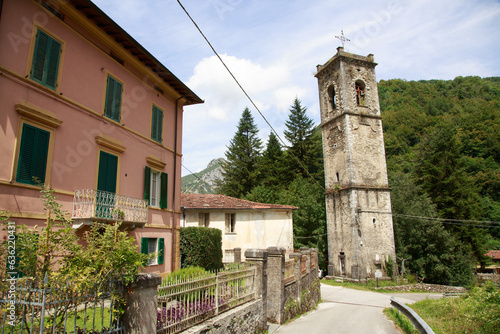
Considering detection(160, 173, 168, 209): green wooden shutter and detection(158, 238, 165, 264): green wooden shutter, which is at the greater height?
detection(160, 173, 168, 209): green wooden shutter

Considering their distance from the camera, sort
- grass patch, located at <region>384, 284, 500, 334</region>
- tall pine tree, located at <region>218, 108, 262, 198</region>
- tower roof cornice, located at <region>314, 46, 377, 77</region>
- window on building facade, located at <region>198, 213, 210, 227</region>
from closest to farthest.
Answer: grass patch, located at <region>384, 284, 500, 334</region> → window on building facade, located at <region>198, 213, 210, 227</region> → tower roof cornice, located at <region>314, 46, 377, 77</region> → tall pine tree, located at <region>218, 108, 262, 198</region>

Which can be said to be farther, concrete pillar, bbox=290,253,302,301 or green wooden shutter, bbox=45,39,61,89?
concrete pillar, bbox=290,253,302,301

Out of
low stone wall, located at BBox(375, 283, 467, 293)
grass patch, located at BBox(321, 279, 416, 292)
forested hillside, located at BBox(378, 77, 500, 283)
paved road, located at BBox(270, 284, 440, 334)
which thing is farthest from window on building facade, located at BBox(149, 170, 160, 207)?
forested hillside, located at BBox(378, 77, 500, 283)

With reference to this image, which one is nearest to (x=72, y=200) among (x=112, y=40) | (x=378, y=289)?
(x=112, y=40)

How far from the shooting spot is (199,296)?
251 inches

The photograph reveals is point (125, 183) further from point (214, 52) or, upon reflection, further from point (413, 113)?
point (413, 113)

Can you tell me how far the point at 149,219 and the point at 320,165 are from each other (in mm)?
34127

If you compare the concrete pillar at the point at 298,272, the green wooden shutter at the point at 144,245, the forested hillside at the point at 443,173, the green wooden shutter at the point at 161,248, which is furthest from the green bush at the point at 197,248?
the forested hillside at the point at 443,173

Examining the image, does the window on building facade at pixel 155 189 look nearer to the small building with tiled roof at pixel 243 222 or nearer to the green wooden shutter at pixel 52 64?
the green wooden shutter at pixel 52 64

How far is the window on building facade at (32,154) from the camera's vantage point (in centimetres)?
813

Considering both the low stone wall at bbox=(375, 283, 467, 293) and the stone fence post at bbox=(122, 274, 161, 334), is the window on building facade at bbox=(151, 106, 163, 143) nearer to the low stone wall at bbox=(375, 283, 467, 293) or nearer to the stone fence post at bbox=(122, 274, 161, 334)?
the stone fence post at bbox=(122, 274, 161, 334)

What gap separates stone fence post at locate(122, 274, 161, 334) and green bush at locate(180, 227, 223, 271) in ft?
41.6

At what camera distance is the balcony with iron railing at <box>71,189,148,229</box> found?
30.9ft

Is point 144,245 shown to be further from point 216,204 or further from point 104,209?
point 216,204
